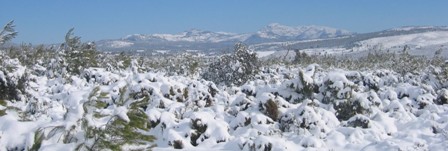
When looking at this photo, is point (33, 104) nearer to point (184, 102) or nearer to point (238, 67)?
point (184, 102)

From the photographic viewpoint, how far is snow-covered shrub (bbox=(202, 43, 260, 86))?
3014cm

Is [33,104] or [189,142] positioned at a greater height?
[33,104]

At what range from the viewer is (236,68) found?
30203mm

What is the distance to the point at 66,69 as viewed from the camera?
84.8 feet

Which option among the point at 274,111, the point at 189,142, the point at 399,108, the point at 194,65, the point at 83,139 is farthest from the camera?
the point at 194,65

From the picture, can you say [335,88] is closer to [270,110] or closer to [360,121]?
[360,121]

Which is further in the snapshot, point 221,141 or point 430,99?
point 430,99

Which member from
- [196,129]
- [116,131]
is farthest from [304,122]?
[116,131]

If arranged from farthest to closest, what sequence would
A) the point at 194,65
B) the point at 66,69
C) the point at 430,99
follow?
the point at 194,65 < the point at 66,69 < the point at 430,99

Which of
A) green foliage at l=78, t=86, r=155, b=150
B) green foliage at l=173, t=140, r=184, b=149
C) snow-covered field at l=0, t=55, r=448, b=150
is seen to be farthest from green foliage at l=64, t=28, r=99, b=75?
green foliage at l=78, t=86, r=155, b=150

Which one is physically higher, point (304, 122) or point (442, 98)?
point (304, 122)

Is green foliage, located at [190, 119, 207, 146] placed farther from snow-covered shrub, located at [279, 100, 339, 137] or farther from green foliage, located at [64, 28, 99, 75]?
green foliage, located at [64, 28, 99, 75]

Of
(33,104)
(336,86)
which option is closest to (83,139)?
(33,104)

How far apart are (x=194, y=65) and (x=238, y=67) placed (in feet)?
26.6
